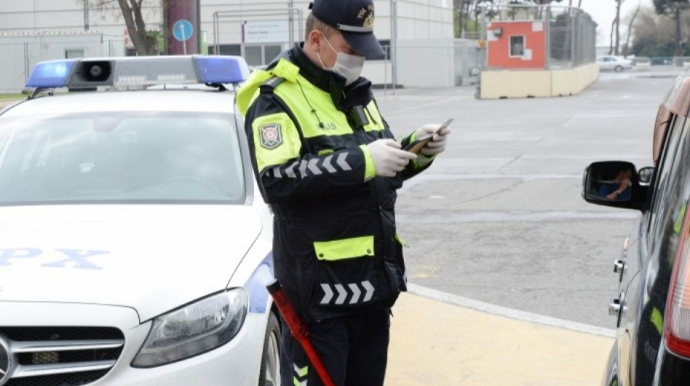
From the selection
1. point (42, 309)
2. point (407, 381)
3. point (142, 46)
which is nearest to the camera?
point (42, 309)

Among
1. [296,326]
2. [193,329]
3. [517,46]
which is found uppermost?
[517,46]

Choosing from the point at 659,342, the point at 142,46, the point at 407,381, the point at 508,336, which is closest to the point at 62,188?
the point at 407,381

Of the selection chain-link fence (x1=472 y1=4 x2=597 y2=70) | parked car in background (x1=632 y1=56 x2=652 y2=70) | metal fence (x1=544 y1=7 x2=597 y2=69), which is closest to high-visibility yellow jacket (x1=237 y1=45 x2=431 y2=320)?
chain-link fence (x1=472 y1=4 x2=597 y2=70)

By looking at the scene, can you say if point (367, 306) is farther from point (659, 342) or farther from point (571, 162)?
point (571, 162)

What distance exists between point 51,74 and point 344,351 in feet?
11.4

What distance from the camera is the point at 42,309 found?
3914 millimetres

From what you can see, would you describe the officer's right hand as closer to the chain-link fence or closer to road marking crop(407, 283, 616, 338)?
road marking crop(407, 283, 616, 338)

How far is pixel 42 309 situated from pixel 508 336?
3471mm

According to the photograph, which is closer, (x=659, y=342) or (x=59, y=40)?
(x=659, y=342)

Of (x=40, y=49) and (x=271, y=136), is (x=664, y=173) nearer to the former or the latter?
(x=271, y=136)

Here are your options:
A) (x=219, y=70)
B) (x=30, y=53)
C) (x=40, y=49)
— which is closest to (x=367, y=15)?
(x=219, y=70)

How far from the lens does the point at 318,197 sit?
335 centimetres

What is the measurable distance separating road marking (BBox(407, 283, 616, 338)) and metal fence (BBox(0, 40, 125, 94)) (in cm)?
3218

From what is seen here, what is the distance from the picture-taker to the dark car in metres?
2.13
